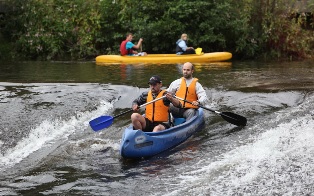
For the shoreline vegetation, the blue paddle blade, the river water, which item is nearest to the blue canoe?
the river water

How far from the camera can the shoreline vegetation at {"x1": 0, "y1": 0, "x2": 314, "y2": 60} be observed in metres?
18.0

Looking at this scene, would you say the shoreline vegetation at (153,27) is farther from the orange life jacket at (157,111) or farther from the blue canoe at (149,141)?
the blue canoe at (149,141)

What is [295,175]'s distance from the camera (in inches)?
223

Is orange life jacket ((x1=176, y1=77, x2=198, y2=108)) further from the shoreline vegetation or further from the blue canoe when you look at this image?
the shoreline vegetation

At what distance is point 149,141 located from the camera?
Result: 6879 mm

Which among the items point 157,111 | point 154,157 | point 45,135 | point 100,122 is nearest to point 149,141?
point 154,157

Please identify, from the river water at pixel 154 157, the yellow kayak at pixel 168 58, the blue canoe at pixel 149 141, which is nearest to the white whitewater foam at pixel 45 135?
the river water at pixel 154 157

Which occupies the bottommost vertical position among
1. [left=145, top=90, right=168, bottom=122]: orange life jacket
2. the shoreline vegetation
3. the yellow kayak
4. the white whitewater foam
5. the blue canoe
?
the white whitewater foam

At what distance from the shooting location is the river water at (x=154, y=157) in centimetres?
572

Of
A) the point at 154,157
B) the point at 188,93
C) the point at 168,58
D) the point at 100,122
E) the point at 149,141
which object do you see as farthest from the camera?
the point at 168,58

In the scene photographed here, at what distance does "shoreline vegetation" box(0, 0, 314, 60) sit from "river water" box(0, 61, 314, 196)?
4753mm

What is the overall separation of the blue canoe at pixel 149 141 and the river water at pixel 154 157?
0.13 meters

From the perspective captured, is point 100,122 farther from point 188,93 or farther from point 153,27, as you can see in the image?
point 153,27

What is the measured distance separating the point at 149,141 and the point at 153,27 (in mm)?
11258
